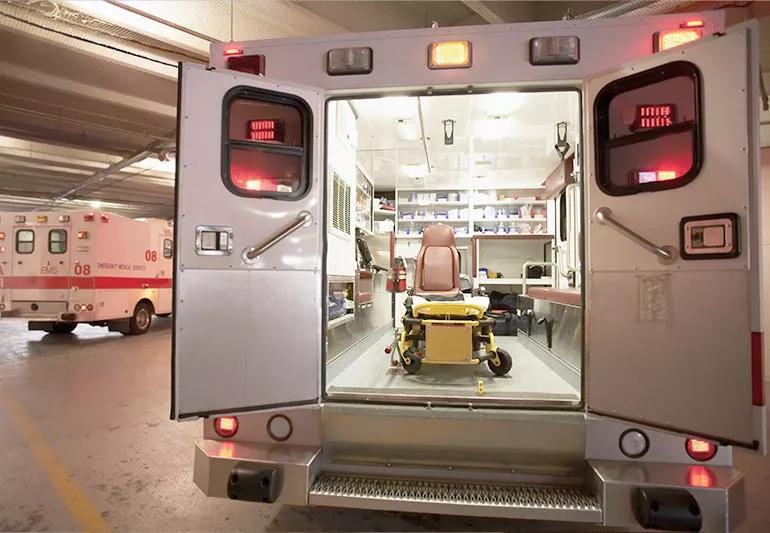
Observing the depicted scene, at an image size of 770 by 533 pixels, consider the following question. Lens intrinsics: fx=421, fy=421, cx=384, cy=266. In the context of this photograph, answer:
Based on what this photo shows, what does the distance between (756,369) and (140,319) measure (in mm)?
11895

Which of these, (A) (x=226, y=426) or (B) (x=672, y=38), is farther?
(A) (x=226, y=426)

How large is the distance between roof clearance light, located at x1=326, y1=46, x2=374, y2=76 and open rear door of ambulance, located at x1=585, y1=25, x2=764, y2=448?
1177 millimetres

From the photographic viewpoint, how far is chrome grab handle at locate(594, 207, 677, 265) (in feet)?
6.31

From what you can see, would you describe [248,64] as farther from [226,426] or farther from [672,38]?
[672,38]

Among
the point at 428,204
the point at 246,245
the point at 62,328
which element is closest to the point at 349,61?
the point at 246,245

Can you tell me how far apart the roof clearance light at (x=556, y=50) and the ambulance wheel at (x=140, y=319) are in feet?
36.2

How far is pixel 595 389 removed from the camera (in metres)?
2.15

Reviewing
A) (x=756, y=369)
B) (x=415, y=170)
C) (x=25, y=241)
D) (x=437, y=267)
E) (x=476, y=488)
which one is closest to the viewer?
(x=756, y=369)

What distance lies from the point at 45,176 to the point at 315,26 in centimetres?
1066

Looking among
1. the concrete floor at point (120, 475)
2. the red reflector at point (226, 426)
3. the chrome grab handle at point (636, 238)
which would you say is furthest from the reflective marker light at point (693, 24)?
the red reflector at point (226, 426)

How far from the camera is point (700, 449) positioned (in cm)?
202

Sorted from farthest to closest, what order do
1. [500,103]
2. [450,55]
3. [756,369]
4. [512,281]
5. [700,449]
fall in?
[512,281]
[500,103]
[450,55]
[700,449]
[756,369]

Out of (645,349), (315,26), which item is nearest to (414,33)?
(645,349)

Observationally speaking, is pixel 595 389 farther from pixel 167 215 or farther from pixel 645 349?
pixel 167 215
